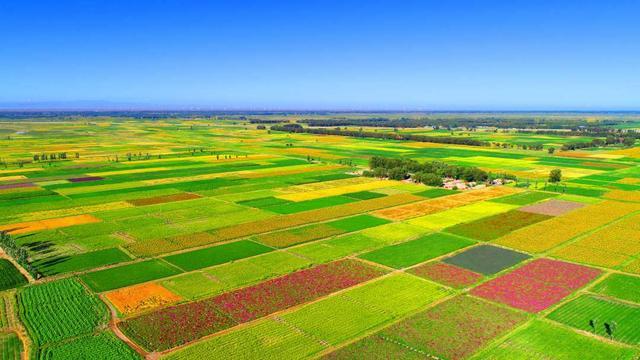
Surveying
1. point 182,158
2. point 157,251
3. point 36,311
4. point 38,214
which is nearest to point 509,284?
point 157,251

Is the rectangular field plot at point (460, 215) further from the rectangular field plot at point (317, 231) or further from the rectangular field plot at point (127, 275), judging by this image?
the rectangular field plot at point (127, 275)

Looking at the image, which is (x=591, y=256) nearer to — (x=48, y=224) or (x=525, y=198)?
(x=525, y=198)

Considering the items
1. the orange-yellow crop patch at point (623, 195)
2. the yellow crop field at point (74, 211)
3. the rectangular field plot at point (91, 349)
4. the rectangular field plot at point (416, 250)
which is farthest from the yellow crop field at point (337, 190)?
the rectangular field plot at point (91, 349)

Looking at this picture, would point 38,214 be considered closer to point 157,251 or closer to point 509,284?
point 157,251

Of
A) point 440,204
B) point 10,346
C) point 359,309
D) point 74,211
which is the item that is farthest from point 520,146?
point 10,346

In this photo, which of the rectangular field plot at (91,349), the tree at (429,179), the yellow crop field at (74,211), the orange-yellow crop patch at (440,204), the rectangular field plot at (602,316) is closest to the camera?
the rectangular field plot at (91,349)

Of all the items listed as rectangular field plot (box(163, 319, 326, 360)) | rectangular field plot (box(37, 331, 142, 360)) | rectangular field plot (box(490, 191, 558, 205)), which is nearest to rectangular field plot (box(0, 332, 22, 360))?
rectangular field plot (box(37, 331, 142, 360))
